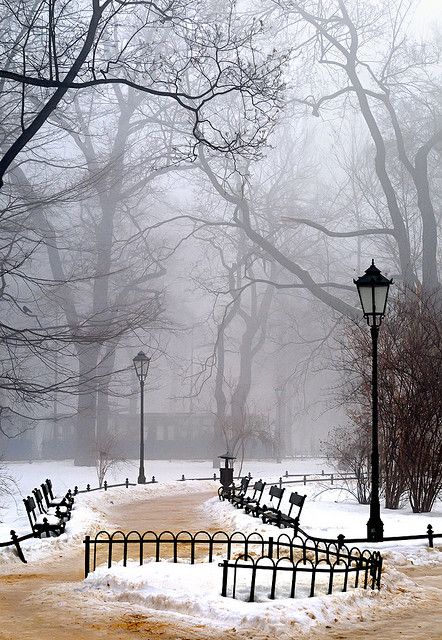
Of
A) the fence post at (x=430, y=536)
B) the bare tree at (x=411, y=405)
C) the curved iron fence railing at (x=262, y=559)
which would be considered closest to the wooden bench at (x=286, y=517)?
the curved iron fence railing at (x=262, y=559)

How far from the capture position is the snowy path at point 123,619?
8422 mm

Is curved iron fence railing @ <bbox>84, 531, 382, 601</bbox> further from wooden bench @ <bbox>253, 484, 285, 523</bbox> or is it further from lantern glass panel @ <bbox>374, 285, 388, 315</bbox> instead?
lantern glass panel @ <bbox>374, 285, 388, 315</bbox>

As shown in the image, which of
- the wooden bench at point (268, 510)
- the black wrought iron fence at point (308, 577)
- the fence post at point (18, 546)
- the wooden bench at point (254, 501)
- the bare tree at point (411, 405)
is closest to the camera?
the black wrought iron fence at point (308, 577)

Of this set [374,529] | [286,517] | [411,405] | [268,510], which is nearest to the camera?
[374,529]

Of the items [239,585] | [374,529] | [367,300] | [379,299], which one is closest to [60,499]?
[374,529]

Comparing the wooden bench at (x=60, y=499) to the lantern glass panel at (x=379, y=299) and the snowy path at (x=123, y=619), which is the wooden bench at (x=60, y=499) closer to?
the snowy path at (x=123, y=619)

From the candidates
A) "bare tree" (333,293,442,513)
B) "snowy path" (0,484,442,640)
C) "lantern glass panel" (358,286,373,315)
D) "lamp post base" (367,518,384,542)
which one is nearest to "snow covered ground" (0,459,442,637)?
"snowy path" (0,484,442,640)

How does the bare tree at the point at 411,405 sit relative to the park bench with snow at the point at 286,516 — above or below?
above

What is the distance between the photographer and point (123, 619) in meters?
8.97

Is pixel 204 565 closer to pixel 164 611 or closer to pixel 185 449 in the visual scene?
pixel 164 611

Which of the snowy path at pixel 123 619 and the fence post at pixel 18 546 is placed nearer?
the snowy path at pixel 123 619

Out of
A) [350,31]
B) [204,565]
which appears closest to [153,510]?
[204,565]

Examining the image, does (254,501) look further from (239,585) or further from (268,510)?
(239,585)

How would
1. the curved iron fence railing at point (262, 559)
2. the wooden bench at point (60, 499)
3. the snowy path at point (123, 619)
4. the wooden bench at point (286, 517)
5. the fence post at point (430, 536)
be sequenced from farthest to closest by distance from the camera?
the wooden bench at point (60, 499)
the wooden bench at point (286, 517)
the fence post at point (430, 536)
the curved iron fence railing at point (262, 559)
the snowy path at point (123, 619)
